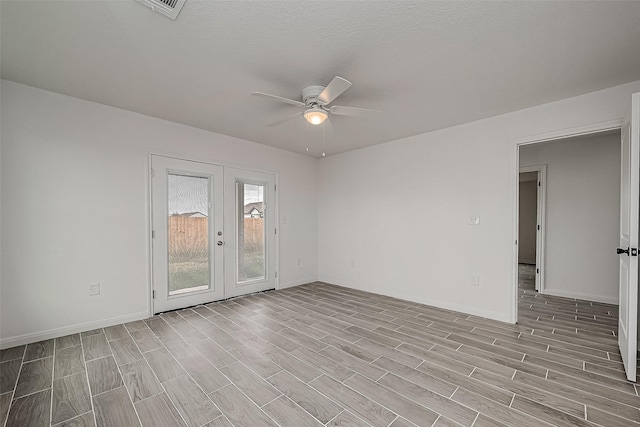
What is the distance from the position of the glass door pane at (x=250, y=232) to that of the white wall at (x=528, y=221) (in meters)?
7.01

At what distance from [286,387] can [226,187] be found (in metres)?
3.04

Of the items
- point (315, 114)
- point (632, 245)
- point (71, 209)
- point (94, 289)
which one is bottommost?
point (94, 289)

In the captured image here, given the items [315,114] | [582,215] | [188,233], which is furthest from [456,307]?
[188,233]

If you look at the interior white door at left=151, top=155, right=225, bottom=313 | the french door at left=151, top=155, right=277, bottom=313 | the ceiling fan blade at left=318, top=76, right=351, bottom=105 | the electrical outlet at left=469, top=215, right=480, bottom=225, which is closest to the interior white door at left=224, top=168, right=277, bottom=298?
the french door at left=151, top=155, right=277, bottom=313

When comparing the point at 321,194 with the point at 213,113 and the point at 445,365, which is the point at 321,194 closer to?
the point at 213,113

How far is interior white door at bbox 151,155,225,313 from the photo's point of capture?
358 cm

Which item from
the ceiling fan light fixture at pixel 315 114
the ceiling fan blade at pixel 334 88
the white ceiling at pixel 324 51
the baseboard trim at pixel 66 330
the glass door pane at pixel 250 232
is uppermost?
the white ceiling at pixel 324 51

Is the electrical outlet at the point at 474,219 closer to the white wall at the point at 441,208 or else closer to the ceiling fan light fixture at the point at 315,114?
the white wall at the point at 441,208

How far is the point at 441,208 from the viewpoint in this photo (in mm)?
3947

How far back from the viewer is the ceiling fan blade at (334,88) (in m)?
2.02

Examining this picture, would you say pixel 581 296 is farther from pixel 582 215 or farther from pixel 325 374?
pixel 325 374

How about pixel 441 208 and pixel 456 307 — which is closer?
pixel 456 307

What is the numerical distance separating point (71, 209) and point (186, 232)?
4.10 ft

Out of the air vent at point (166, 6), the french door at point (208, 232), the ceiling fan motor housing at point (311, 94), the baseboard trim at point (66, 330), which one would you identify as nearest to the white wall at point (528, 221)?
the french door at point (208, 232)
